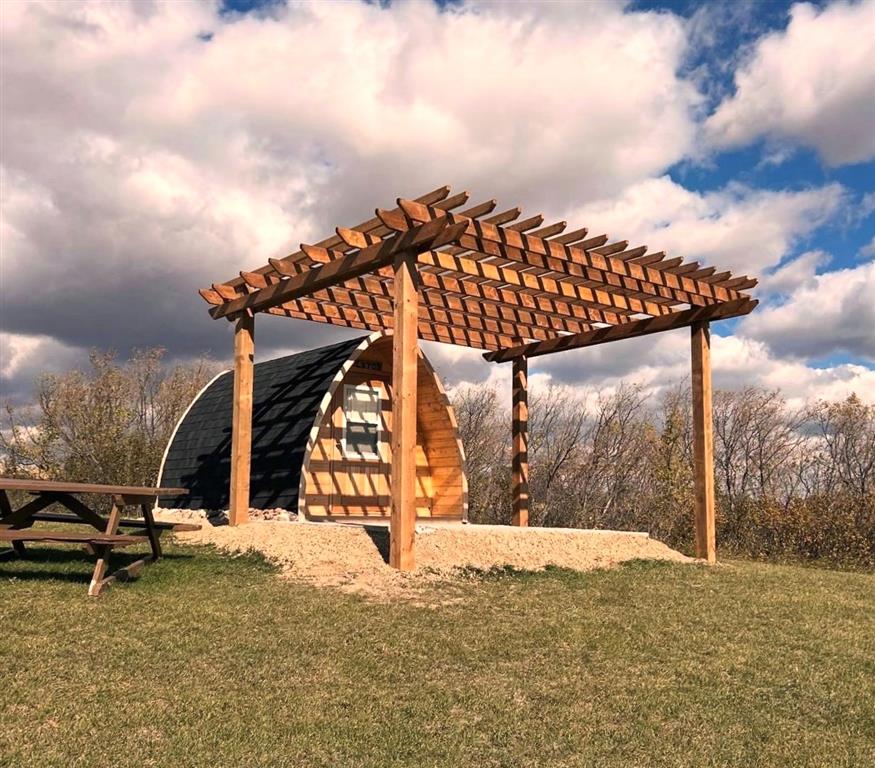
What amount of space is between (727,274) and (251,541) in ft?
23.4

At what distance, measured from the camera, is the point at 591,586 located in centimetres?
844

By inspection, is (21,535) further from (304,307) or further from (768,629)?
(768,629)

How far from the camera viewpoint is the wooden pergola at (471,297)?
8.40 metres

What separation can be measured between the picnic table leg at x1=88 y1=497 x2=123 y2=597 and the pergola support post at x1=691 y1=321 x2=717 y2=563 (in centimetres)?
758

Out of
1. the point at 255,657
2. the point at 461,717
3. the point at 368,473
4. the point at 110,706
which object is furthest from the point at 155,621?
the point at 368,473

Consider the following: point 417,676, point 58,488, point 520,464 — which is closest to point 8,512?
point 58,488

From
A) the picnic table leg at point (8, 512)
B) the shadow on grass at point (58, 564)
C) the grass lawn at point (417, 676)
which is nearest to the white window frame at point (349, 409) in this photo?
the shadow on grass at point (58, 564)

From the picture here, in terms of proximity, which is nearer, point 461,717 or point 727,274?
point 461,717

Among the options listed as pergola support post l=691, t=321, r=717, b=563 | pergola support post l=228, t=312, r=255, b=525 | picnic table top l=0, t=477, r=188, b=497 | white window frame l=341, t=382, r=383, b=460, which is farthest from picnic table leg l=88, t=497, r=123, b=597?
pergola support post l=691, t=321, r=717, b=563

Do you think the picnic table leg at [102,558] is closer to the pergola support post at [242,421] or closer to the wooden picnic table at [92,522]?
the wooden picnic table at [92,522]

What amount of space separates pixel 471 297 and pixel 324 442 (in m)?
3.68

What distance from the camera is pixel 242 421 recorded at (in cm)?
1116

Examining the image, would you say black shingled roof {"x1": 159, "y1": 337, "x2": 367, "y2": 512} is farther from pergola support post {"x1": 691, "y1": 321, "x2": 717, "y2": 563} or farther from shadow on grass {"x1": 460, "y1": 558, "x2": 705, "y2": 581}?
pergola support post {"x1": 691, "y1": 321, "x2": 717, "y2": 563}

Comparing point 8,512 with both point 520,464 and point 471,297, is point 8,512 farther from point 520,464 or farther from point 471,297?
point 520,464
